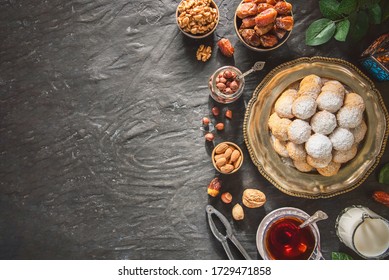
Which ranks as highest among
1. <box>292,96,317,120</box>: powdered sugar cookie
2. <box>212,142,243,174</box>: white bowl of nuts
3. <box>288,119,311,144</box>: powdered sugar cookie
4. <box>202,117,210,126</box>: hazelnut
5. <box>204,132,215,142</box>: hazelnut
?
<box>292,96,317,120</box>: powdered sugar cookie

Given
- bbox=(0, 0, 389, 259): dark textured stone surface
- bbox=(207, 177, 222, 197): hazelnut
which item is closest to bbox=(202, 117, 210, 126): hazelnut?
bbox=(0, 0, 389, 259): dark textured stone surface

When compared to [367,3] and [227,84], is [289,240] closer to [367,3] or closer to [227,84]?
[227,84]

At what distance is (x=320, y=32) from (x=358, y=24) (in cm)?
11

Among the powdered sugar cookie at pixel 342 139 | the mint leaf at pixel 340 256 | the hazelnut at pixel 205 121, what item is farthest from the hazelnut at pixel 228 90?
the mint leaf at pixel 340 256

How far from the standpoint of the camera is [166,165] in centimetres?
147

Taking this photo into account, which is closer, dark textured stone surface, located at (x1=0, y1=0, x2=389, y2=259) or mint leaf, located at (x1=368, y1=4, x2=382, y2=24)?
mint leaf, located at (x1=368, y1=4, x2=382, y2=24)

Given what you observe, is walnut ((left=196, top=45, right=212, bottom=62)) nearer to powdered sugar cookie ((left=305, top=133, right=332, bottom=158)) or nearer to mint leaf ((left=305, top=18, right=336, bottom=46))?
mint leaf ((left=305, top=18, right=336, bottom=46))

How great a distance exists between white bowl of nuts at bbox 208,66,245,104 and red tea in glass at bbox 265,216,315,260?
1.31ft

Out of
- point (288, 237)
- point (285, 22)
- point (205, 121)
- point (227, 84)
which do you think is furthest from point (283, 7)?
point (288, 237)

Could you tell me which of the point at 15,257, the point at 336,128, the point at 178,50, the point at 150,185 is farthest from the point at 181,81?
the point at 15,257

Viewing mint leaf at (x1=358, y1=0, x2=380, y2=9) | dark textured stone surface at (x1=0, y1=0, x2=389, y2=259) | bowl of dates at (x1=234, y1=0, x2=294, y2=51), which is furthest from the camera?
dark textured stone surface at (x1=0, y1=0, x2=389, y2=259)

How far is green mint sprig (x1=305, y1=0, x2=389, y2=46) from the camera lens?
4.22 ft

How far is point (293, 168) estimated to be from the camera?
1390 mm

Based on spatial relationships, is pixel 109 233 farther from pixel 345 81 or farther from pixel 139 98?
pixel 345 81
